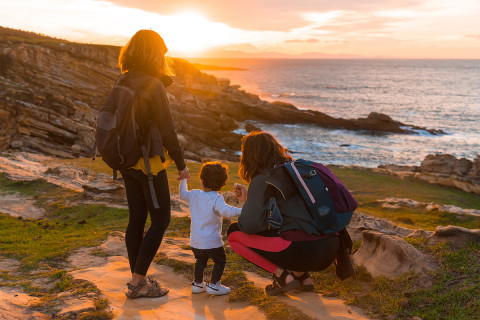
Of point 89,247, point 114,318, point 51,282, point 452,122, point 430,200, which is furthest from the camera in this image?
point 452,122

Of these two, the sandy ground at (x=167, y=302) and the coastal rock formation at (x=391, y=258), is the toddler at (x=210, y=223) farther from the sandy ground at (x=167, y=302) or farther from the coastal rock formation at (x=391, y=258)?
the coastal rock formation at (x=391, y=258)

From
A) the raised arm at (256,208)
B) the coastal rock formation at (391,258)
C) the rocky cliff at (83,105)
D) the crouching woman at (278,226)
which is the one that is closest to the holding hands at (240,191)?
the crouching woman at (278,226)

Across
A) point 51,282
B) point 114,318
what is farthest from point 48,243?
point 114,318

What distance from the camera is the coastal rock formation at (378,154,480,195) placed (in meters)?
22.0

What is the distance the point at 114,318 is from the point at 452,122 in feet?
216

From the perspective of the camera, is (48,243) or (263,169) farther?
(48,243)

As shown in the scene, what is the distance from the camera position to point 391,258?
4.78m

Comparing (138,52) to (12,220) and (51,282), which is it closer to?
(51,282)

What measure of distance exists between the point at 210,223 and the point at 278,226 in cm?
87

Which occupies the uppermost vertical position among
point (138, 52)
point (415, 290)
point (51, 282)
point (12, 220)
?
point (138, 52)

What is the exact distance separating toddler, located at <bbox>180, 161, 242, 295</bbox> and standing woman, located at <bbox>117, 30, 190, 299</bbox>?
0.36 metres

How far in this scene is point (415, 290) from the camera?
13.8ft

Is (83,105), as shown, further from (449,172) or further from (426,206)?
(449,172)

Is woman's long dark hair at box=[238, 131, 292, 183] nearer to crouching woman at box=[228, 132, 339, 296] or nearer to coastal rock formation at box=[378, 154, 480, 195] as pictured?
crouching woman at box=[228, 132, 339, 296]
